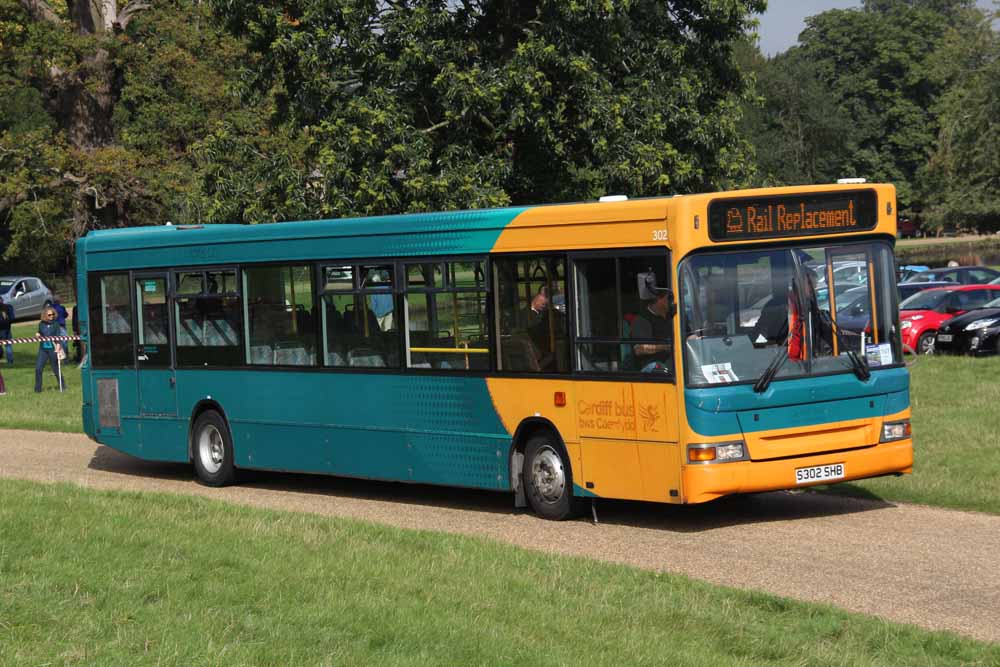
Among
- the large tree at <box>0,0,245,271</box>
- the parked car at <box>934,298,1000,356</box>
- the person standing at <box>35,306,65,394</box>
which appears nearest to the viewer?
the parked car at <box>934,298,1000,356</box>

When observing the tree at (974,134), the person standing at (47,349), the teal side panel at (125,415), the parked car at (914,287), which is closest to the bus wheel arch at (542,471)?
the teal side panel at (125,415)

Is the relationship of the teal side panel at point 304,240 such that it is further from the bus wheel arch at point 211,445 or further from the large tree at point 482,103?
the large tree at point 482,103

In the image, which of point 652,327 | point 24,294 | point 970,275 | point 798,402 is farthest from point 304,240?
point 24,294

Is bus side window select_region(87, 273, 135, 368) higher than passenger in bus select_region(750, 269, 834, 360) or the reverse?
higher

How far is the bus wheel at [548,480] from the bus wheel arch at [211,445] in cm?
471

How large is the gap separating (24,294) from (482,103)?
3540 cm

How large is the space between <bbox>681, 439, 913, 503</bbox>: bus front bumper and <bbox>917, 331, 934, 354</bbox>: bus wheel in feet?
59.1

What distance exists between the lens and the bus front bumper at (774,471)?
38.4 ft

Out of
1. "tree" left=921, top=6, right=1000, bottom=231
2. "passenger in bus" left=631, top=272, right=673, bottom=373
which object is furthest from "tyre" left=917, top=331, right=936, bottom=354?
"tree" left=921, top=6, right=1000, bottom=231

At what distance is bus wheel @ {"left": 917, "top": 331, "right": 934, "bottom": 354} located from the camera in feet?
97.8

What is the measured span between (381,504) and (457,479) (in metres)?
1.22

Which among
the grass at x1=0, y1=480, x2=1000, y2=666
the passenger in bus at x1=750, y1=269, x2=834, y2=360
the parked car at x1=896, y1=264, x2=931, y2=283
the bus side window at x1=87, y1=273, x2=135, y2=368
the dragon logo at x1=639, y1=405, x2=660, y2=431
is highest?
the parked car at x1=896, y1=264, x2=931, y2=283

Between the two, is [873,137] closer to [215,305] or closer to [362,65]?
[362,65]

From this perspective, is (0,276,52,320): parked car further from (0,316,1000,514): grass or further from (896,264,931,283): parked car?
(896,264,931,283): parked car
